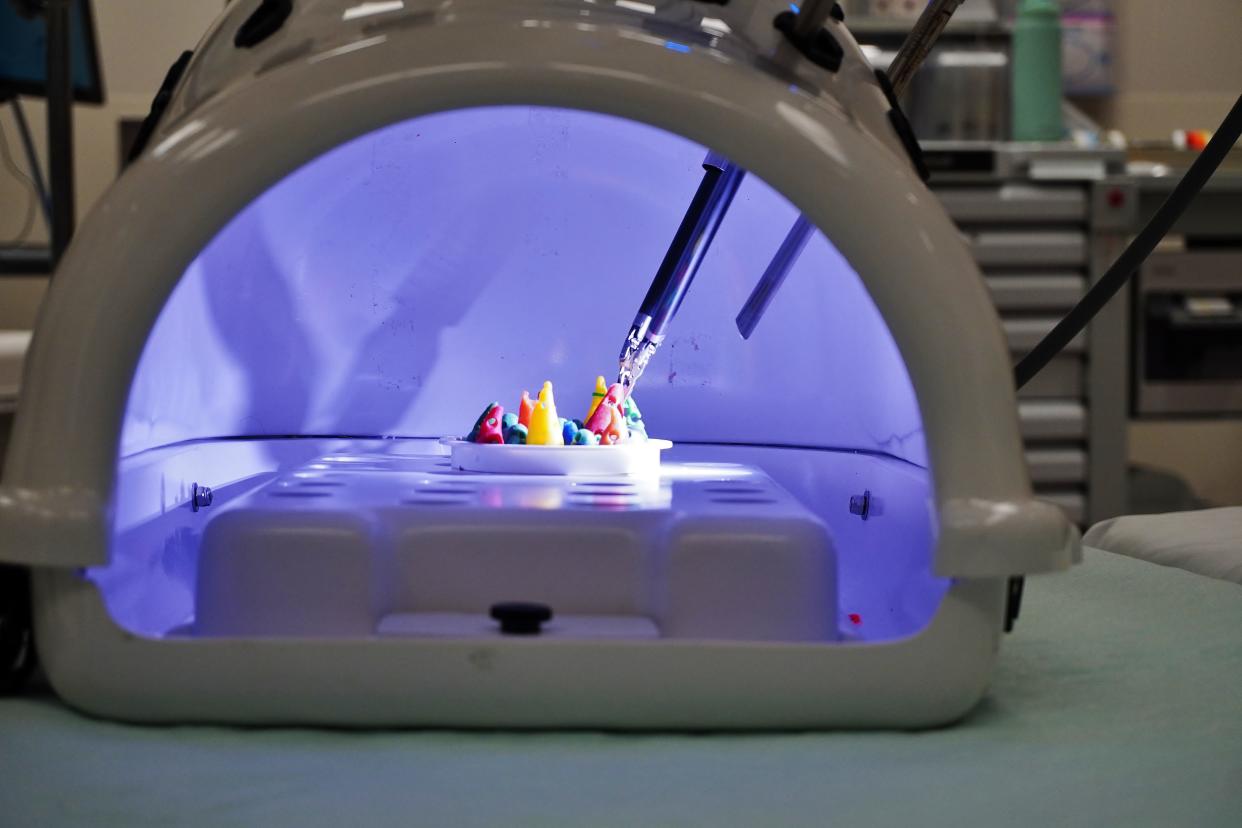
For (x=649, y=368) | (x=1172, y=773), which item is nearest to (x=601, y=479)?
(x=649, y=368)

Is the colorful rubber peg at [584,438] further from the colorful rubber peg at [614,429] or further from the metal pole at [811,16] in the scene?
the metal pole at [811,16]

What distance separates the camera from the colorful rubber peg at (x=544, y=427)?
2.84 feet

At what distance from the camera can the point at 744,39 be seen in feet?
2.04

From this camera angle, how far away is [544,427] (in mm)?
867

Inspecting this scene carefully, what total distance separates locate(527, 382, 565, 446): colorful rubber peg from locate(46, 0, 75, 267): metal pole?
1.02 feet

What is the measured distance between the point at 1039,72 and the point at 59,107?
2241mm

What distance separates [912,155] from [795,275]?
0.28 metres

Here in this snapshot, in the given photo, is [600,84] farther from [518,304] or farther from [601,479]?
[518,304]

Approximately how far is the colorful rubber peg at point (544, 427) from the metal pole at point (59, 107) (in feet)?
1.02

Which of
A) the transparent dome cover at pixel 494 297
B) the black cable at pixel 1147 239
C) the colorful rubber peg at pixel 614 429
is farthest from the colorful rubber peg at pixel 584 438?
the black cable at pixel 1147 239

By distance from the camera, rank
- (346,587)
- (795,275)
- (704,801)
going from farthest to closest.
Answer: (795,275), (346,587), (704,801)

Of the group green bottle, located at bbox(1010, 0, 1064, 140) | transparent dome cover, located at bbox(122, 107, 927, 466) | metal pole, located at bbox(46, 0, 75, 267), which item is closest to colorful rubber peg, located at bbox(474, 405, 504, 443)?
transparent dome cover, located at bbox(122, 107, 927, 466)

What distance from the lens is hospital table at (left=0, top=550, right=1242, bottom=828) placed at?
461 millimetres

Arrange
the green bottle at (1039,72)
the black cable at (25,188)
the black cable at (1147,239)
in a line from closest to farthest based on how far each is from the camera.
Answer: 1. the black cable at (1147,239)
2. the black cable at (25,188)
3. the green bottle at (1039,72)
